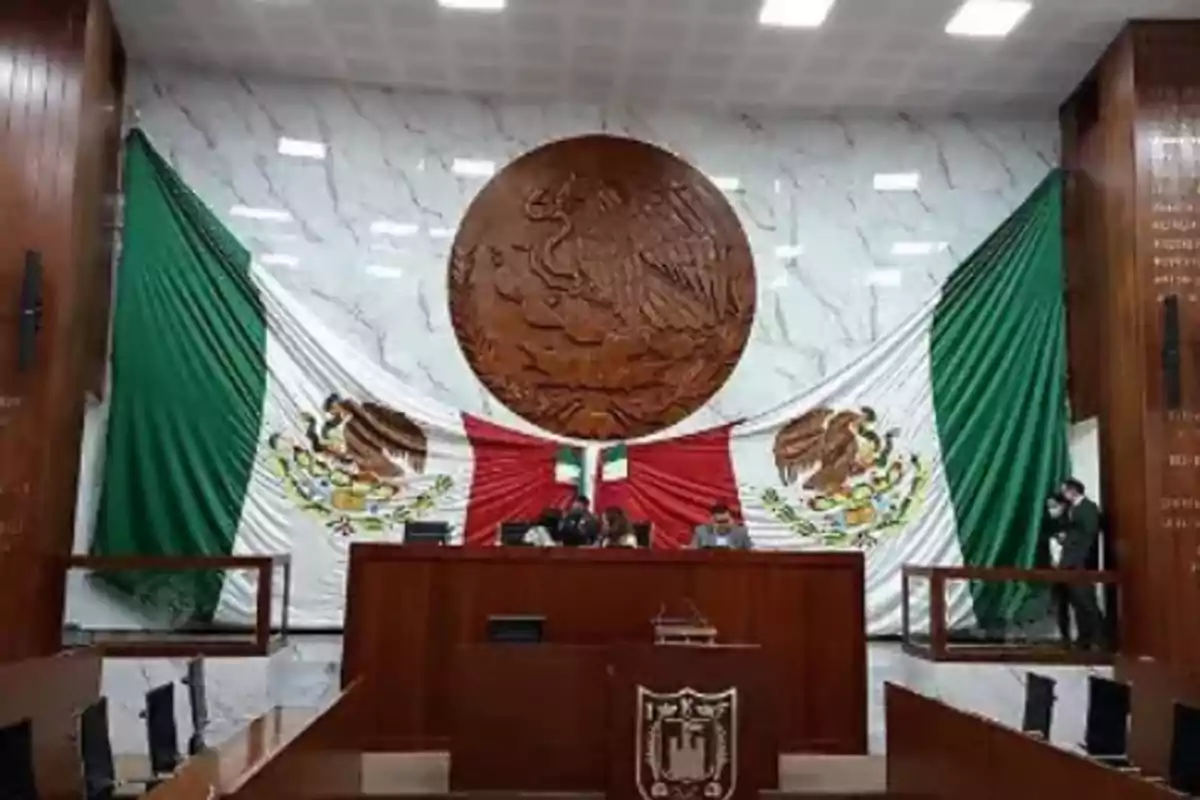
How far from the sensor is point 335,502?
27.9 feet

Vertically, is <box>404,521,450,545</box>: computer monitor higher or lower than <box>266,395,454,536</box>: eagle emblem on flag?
lower

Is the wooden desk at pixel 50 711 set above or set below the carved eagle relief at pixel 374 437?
below

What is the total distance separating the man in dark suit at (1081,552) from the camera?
25.5 ft

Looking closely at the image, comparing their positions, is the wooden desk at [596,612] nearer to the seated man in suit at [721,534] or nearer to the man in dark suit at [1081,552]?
the seated man in suit at [721,534]

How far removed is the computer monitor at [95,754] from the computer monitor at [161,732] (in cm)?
24

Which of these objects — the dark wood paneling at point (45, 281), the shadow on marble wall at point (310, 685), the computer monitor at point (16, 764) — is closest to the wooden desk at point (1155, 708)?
the shadow on marble wall at point (310, 685)

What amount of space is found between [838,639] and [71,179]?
16.4ft

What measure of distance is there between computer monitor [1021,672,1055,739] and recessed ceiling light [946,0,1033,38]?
13.8 feet

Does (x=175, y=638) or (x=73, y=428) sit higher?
(x=73, y=428)

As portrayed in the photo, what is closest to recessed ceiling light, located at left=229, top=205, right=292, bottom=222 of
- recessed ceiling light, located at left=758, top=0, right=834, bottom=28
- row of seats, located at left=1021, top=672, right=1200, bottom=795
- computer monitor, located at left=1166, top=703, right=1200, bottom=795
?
recessed ceiling light, located at left=758, top=0, right=834, bottom=28

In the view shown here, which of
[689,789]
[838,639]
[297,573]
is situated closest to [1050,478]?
[838,639]

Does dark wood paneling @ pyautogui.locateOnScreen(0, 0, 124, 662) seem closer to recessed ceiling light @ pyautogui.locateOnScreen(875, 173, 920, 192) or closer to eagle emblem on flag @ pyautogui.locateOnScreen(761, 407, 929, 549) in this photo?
eagle emblem on flag @ pyautogui.locateOnScreen(761, 407, 929, 549)

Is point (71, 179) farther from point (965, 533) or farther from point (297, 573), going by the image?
point (965, 533)

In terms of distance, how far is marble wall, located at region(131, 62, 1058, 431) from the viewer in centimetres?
870
